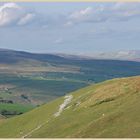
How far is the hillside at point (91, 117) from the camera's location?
54.8 metres

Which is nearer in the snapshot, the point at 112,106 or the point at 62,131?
the point at 62,131

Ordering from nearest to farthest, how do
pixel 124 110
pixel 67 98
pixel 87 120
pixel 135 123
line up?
pixel 135 123 < pixel 124 110 < pixel 87 120 < pixel 67 98

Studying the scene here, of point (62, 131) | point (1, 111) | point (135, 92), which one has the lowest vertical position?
point (1, 111)

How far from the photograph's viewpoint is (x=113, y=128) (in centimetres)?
5381

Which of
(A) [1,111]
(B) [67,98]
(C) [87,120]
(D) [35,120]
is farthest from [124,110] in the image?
(A) [1,111]

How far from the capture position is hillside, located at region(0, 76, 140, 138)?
54.8 meters

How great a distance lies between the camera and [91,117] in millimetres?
65250

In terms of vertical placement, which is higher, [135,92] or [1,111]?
[135,92]

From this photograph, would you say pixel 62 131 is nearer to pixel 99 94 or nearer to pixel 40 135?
pixel 40 135

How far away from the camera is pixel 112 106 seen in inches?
2633

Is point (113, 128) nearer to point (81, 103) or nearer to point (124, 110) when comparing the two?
point (124, 110)

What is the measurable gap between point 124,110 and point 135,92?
9.85 meters

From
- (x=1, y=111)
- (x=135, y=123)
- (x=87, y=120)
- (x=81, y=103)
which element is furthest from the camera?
(x=1, y=111)

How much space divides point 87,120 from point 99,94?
16.2 m
